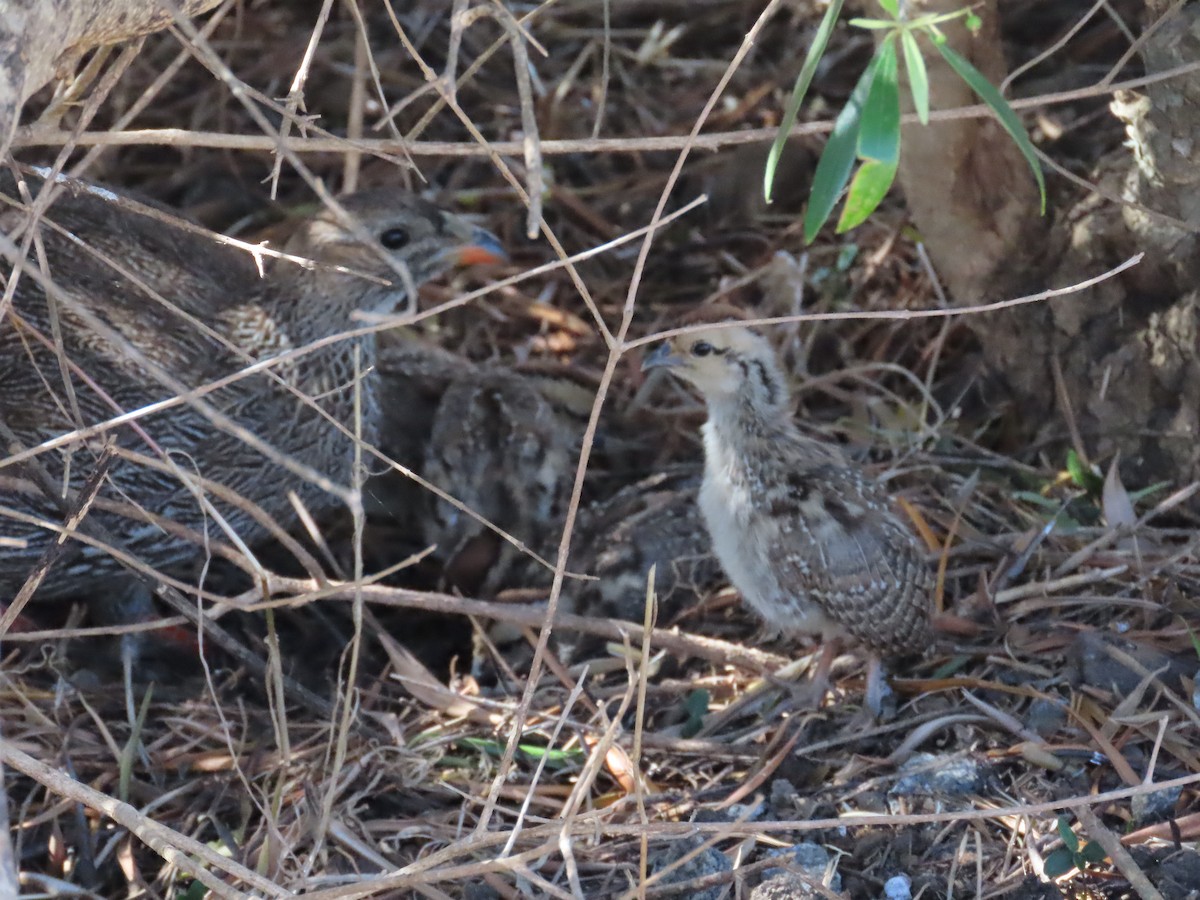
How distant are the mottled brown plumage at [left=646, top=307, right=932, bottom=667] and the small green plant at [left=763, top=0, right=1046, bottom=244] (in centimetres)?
109

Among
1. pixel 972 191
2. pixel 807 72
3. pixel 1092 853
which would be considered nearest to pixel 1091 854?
pixel 1092 853

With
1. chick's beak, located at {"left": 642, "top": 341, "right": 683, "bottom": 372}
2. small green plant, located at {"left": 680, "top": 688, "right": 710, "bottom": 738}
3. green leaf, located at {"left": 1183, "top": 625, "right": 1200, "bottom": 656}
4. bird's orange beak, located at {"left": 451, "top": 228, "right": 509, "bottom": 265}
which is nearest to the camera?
green leaf, located at {"left": 1183, "top": 625, "right": 1200, "bottom": 656}

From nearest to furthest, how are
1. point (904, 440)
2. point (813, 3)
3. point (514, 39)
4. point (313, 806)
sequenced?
1. point (514, 39)
2. point (313, 806)
3. point (904, 440)
4. point (813, 3)

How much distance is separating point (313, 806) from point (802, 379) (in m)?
2.29

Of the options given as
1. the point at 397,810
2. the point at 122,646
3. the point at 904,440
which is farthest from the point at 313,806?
the point at 904,440

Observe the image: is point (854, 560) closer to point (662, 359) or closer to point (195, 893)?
point (662, 359)

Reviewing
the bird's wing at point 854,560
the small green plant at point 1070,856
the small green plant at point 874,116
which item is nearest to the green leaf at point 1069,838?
the small green plant at point 1070,856

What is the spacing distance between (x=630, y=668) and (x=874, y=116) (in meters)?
1.16

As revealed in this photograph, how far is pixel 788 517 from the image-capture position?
364 cm

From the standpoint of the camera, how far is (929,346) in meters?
4.66

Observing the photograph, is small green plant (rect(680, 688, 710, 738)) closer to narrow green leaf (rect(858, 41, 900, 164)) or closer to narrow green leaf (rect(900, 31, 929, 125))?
narrow green leaf (rect(858, 41, 900, 164))

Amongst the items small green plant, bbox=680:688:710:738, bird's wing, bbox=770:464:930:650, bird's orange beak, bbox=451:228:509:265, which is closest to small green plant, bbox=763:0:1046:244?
bird's wing, bbox=770:464:930:650

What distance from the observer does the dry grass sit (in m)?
2.85

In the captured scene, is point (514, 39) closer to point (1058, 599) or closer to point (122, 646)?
point (1058, 599)
